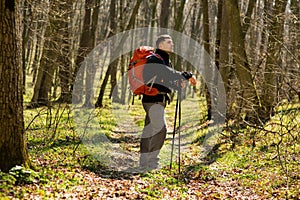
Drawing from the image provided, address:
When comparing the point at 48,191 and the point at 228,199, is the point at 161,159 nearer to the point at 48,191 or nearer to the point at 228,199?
the point at 228,199

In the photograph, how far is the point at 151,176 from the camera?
7375mm

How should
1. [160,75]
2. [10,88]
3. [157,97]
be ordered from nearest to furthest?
[10,88] → [160,75] → [157,97]

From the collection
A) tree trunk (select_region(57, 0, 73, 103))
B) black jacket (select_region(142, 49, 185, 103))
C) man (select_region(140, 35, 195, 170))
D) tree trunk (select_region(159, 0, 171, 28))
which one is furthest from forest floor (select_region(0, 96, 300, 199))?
tree trunk (select_region(159, 0, 171, 28))

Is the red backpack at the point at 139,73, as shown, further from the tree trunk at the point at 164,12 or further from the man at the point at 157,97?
the tree trunk at the point at 164,12

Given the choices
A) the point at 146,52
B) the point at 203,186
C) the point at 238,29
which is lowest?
the point at 203,186

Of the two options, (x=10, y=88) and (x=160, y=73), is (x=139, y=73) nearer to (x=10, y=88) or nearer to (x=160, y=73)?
(x=160, y=73)

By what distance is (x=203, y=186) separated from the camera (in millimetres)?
7273

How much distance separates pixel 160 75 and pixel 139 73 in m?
0.44

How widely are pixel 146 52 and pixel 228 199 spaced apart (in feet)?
10.6

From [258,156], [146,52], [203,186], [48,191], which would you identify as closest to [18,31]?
[48,191]

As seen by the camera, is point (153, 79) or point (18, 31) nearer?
point (18, 31)

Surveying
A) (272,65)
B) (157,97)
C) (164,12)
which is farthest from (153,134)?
(164,12)

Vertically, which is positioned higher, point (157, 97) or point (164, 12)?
point (164, 12)

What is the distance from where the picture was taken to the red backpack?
25.6 ft
